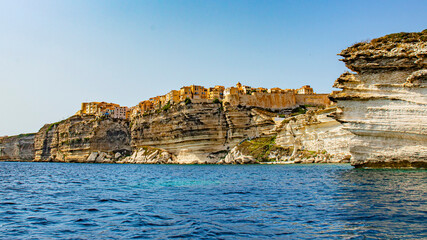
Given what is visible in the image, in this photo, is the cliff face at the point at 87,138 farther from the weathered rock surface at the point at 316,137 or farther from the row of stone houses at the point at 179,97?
the weathered rock surface at the point at 316,137

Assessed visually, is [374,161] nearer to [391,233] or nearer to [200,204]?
[200,204]

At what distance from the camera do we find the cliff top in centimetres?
2817

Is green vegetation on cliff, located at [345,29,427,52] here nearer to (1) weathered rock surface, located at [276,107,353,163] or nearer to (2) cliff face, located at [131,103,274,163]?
(1) weathered rock surface, located at [276,107,353,163]

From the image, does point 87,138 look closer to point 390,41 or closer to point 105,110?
point 105,110

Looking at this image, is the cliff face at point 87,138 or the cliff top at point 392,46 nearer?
the cliff top at point 392,46

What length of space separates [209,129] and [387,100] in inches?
2137

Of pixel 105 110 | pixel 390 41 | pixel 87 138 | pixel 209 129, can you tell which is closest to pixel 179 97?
pixel 209 129

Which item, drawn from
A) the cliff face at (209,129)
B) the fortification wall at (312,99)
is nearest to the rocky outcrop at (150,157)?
the cliff face at (209,129)

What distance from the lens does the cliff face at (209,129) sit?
260 ft

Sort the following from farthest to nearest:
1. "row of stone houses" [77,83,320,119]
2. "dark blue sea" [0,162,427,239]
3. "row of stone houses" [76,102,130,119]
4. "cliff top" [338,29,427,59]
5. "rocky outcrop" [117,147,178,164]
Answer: "row of stone houses" [76,102,130,119] < "row of stone houses" [77,83,320,119] < "rocky outcrop" [117,147,178,164] < "cliff top" [338,29,427,59] < "dark blue sea" [0,162,427,239]

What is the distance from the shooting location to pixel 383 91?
2917 cm

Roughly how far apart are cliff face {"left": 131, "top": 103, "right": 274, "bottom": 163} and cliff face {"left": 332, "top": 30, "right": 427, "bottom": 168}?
4648 centimetres

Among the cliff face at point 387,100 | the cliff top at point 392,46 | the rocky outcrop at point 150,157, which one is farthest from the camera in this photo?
the rocky outcrop at point 150,157

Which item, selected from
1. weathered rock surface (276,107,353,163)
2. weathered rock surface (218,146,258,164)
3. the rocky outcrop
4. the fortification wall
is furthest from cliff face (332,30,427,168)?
the fortification wall
